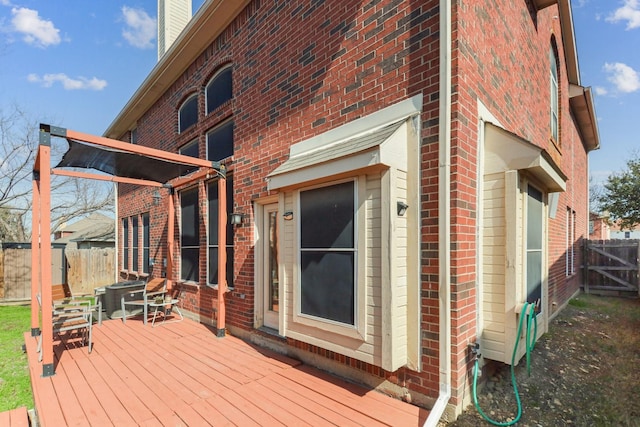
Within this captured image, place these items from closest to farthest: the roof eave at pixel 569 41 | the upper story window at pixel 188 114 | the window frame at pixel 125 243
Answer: the roof eave at pixel 569 41 → the upper story window at pixel 188 114 → the window frame at pixel 125 243

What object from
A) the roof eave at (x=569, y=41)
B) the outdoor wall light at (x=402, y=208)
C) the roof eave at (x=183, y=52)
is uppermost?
the roof eave at (x=569, y=41)

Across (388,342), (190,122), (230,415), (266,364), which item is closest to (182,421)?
(230,415)

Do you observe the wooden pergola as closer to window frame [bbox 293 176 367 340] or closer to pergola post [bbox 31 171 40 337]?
pergola post [bbox 31 171 40 337]

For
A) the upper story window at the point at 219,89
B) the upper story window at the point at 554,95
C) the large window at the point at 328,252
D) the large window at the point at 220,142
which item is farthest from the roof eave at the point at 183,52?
the upper story window at the point at 554,95

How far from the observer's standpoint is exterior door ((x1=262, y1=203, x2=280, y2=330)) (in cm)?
528

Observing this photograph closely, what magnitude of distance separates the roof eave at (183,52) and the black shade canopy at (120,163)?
2823mm

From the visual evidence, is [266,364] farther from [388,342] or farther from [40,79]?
[40,79]

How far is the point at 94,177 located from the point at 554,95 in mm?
10814

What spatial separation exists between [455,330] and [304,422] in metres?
1.63

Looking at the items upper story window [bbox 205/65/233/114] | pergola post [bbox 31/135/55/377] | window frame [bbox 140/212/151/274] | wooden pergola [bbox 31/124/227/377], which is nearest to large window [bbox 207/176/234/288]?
wooden pergola [bbox 31/124/227/377]

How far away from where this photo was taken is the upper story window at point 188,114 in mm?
8008

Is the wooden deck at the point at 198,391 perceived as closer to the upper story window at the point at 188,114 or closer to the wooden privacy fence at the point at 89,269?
the upper story window at the point at 188,114

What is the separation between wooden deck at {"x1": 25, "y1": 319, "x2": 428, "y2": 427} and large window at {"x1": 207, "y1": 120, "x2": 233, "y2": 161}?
12.4ft

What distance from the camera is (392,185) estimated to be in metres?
3.07
